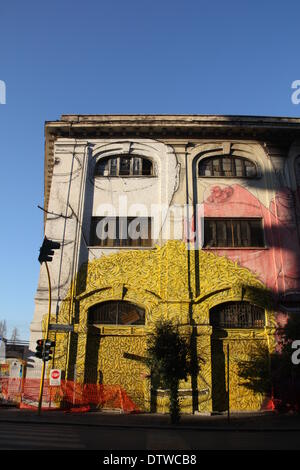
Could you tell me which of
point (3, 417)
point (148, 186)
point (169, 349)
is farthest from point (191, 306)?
point (3, 417)

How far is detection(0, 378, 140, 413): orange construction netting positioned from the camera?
1677 centimetres

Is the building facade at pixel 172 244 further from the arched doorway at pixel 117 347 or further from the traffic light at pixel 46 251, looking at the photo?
the traffic light at pixel 46 251

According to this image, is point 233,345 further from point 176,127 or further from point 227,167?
point 176,127

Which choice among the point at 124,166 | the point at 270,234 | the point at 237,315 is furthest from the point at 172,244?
the point at 124,166

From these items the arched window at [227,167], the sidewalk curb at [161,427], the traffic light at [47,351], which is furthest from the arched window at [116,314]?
the arched window at [227,167]

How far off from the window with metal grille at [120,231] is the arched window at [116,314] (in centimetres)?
311

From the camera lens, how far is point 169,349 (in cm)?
1467

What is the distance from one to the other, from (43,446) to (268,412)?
449 inches

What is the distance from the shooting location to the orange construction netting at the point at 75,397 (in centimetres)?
1677

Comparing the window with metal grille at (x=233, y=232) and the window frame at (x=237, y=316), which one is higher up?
the window with metal grille at (x=233, y=232)

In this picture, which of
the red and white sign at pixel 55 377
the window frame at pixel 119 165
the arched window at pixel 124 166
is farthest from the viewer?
the arched window at pixel 124 166

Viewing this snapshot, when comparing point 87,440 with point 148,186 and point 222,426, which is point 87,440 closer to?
point 222,426

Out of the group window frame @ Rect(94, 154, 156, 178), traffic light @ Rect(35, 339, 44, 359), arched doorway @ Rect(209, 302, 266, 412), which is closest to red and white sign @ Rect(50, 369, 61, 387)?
traffic light @ Rect(35, 339, 44, 359)
